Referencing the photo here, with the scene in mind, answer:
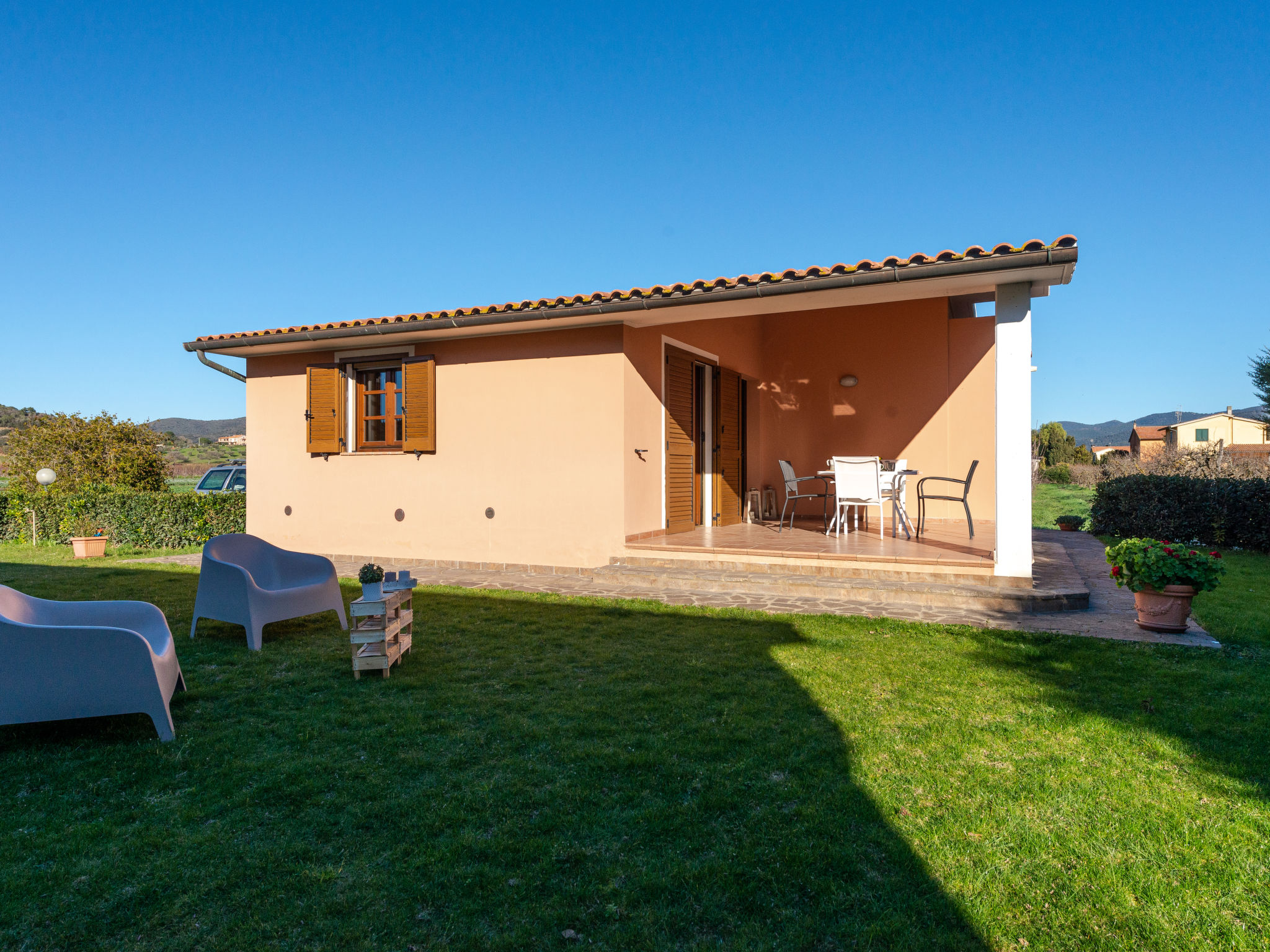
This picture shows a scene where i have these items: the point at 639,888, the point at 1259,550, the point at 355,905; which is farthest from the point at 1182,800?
the point at 1259,550

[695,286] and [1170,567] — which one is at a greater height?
[695,286]

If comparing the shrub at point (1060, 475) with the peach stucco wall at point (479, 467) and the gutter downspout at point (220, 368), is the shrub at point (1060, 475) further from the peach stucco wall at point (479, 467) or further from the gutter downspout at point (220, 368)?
the gutter downspout at point (220, 368)

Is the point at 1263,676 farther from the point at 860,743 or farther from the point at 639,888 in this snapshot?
the point at 639,888

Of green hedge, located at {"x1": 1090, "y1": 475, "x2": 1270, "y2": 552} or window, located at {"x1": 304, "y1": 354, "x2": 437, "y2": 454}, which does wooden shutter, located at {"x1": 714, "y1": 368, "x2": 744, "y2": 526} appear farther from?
green hedge, located at {"x1": 1090, "y1": 475, "x2": 1270, "y2": 552}

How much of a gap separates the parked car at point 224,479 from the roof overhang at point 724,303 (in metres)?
5.59

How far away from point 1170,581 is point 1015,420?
163 cm

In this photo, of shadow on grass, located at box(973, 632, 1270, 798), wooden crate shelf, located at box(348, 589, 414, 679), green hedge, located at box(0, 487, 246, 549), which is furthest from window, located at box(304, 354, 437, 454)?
shadow on grass, located at box(973, 632, 1270, 798)

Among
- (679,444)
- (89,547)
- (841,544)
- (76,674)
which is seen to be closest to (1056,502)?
(841,544)

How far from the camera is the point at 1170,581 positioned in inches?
190

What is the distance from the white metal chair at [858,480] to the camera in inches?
307

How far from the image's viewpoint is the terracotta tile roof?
213 inches

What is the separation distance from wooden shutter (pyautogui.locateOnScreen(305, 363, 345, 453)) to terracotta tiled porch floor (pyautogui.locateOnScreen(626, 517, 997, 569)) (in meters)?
4.27

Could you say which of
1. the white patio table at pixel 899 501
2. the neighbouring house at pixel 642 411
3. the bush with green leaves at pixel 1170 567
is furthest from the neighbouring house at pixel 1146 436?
the bush with green leaves at pixel 1170 567

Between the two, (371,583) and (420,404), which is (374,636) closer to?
(371,583)
